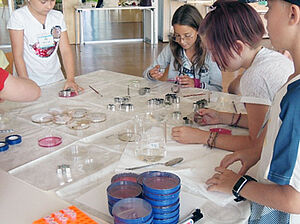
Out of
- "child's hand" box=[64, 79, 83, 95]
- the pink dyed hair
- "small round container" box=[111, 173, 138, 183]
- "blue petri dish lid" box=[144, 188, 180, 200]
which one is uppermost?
the pink dyed hair

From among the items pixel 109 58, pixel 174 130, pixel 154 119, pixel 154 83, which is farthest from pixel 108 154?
pixel 109 58

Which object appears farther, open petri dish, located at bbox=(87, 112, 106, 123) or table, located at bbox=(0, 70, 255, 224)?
open petri dish, located at bbox=(87, 112, 106, 123)

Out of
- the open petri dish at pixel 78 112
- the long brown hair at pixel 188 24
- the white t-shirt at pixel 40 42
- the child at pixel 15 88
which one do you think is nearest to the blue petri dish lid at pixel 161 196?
the child at pixel 15 88

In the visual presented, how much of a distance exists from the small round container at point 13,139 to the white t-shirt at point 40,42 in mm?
903

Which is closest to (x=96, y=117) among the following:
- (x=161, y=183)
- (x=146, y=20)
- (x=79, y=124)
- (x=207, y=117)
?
(x=79, y=124)

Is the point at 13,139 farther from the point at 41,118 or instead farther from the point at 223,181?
the point at 223,181

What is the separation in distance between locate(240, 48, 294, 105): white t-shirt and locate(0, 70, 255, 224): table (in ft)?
0.83

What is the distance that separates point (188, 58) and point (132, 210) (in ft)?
5.54

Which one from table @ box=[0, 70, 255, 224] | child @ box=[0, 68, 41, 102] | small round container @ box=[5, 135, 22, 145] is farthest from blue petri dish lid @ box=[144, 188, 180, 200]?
small round container @ box=[5, 135, 22, 145]

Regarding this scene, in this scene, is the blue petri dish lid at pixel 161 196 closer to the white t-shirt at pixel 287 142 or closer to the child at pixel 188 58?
the white t-shirt at pixel 287 142

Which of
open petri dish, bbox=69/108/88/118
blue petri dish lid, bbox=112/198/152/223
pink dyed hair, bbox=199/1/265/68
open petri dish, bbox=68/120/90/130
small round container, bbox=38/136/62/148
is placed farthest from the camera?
open petri dish, bbox=69/108/88/118

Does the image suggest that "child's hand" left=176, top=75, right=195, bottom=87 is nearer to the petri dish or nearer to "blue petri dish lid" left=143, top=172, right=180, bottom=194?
the petri dish

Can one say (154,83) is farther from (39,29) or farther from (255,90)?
(255,90)

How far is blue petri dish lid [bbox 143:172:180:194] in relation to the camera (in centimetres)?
83
